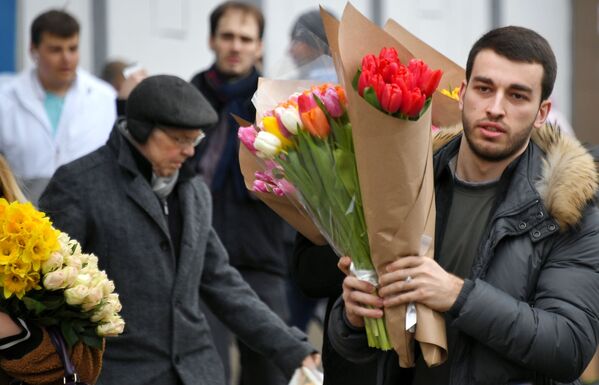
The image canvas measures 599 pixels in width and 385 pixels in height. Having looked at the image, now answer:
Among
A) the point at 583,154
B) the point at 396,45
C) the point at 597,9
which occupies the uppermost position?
the point at 396,45

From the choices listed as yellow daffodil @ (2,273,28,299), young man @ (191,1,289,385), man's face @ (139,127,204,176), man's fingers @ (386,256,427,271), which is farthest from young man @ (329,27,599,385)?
young man @ (191,1,289,385)

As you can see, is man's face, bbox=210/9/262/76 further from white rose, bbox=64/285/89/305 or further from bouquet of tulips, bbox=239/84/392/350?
bouquet of tulips, bbox=239/84/392/350

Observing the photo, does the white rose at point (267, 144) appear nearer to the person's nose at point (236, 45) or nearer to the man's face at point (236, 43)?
the man's face at point (236, 43)

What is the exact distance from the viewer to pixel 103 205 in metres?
4.86

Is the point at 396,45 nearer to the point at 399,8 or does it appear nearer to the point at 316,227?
the point at 316,227

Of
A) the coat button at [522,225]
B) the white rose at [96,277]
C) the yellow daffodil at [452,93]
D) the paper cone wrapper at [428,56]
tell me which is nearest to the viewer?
the coat button at [522,225]

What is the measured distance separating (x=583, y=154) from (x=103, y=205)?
6.04 ft

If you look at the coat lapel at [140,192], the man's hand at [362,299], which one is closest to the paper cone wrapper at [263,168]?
the man's hand at [362,299]

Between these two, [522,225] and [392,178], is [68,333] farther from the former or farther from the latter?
[522,225]

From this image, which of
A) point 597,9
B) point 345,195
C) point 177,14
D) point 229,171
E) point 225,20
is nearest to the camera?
point 345,195

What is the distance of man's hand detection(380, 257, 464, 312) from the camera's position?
3582 mm

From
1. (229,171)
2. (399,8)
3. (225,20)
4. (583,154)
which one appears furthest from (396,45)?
(399,8)

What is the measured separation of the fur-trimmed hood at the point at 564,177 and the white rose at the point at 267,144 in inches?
28.9

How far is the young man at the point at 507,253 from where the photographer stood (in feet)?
11.8
